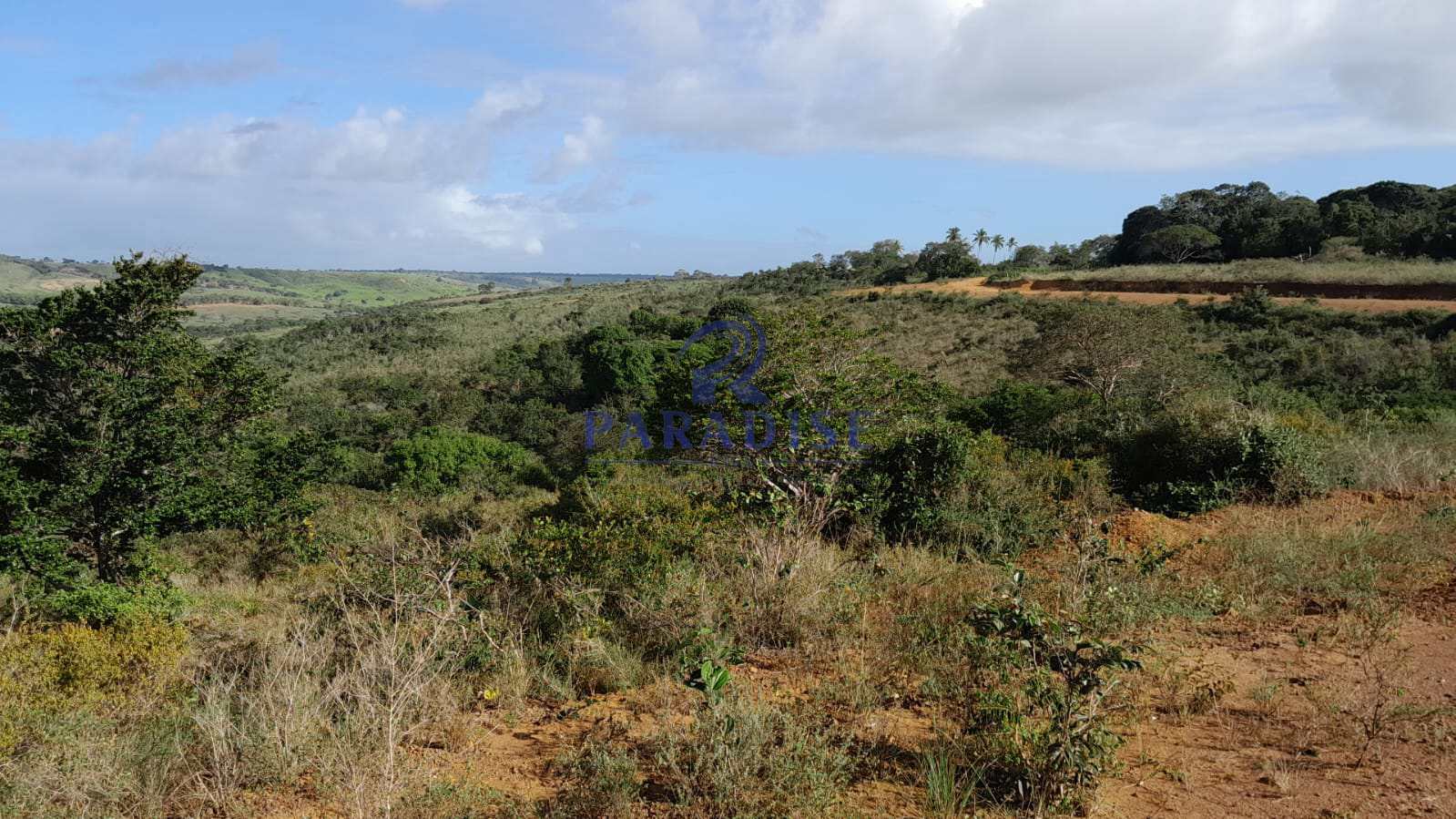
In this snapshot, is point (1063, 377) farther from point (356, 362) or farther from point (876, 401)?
point (356, 362)

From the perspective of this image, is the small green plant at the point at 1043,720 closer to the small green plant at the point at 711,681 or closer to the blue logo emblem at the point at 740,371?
the small green plant at the point at 711,681

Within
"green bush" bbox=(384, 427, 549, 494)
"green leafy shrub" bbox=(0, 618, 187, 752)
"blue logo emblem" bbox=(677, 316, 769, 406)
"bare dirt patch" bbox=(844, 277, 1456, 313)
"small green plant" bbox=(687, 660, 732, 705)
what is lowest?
"green bush" bbox=(384, 427, 549, 494)

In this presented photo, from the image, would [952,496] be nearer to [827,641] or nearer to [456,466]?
[827,641]

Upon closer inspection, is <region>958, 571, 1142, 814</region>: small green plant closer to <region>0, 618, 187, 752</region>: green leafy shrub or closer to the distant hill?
<region>0, 618, 187, 752</region>: green leafy shrub

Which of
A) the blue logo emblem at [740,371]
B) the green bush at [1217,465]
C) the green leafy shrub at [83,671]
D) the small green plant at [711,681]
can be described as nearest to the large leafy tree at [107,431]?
the green leafy shrub at [83,671]

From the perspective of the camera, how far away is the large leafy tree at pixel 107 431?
831cm

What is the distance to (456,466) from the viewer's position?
61.3 ft

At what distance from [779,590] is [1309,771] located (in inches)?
111

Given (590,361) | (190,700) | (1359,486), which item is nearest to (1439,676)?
(1359,486)

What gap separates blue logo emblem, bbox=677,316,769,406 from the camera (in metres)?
8.22

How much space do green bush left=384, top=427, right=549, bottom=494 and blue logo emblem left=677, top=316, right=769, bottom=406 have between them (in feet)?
32.2

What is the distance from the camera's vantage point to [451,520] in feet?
39.4

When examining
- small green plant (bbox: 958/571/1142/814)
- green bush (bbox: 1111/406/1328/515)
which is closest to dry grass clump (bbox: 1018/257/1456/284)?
green bush (bbox: 1111/406/1328/515)

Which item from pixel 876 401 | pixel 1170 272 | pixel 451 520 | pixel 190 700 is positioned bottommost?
pixel 451 520
